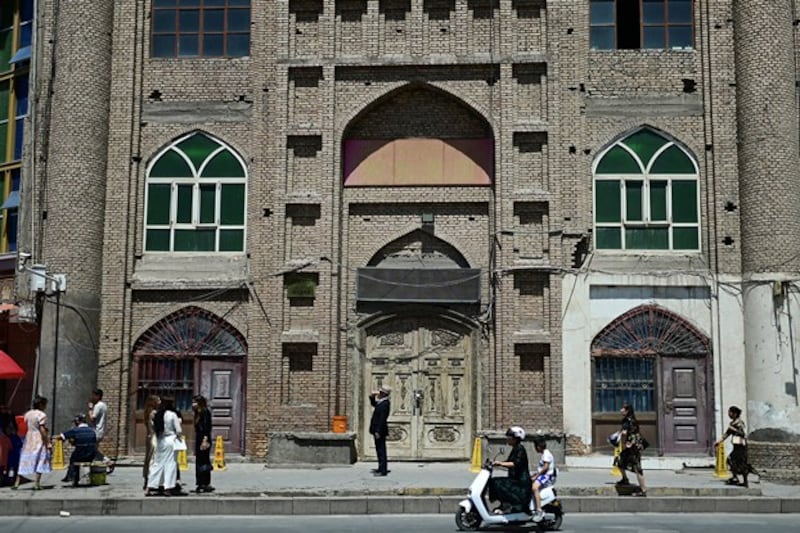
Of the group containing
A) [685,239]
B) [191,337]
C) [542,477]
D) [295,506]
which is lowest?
[295,506]

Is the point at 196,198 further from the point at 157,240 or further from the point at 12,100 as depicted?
the point at 12,100

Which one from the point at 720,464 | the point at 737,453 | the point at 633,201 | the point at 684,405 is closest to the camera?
the point at 737,453

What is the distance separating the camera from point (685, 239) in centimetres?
2227

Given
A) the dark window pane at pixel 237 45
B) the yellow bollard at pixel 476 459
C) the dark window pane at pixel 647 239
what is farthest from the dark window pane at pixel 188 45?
the yellow bollard at pixel 476 459

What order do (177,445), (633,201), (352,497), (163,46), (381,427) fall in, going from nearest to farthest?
(352,497) → (177,445) → (381,427) → (633,201) → (163,46)

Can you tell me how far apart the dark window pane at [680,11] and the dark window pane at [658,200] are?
3866 millimetres

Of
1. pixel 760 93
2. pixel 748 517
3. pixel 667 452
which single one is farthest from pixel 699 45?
pixel 748 517

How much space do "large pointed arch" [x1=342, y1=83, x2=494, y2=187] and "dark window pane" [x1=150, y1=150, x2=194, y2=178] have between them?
3.76 m

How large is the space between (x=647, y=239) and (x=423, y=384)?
6000mm

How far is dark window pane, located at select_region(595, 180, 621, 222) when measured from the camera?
2239cm

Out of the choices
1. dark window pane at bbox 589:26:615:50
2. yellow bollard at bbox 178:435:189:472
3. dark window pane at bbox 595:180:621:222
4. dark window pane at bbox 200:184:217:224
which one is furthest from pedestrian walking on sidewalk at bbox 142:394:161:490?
dark window pane at bbox 589:26:615:50

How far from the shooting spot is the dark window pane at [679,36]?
74.9ft

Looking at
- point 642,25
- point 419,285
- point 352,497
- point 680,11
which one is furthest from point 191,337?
point 680,11

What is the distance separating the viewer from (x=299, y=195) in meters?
22.2
